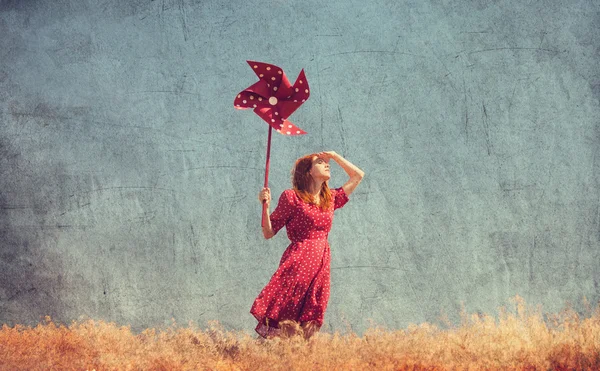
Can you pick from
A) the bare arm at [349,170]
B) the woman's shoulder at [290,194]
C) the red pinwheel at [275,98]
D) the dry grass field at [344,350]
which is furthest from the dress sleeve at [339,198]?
the dry grass field at [344,350]

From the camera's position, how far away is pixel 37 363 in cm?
427

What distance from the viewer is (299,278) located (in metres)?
4.26

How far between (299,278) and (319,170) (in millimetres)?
614

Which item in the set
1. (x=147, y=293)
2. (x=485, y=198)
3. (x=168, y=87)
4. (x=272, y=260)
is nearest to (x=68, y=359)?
(x=147, y=293)

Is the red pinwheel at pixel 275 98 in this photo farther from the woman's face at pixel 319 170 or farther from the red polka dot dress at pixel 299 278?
the red polka dot dress at pixel 299 278

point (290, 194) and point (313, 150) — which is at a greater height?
point (313, 150)

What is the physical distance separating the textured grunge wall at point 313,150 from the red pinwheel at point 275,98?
0.88 m

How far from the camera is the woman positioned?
4.27 meters

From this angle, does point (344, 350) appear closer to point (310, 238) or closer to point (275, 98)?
point (310, 238)

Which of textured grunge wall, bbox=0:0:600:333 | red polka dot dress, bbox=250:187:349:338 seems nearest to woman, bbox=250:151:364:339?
red polka dot dress, bbox=250:187:349:338

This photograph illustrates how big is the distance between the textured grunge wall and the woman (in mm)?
848

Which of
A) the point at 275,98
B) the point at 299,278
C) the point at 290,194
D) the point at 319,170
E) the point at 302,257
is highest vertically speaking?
the point at 275,98

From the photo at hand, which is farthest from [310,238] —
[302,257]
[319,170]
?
[319,170]

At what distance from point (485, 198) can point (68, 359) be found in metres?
2.86
